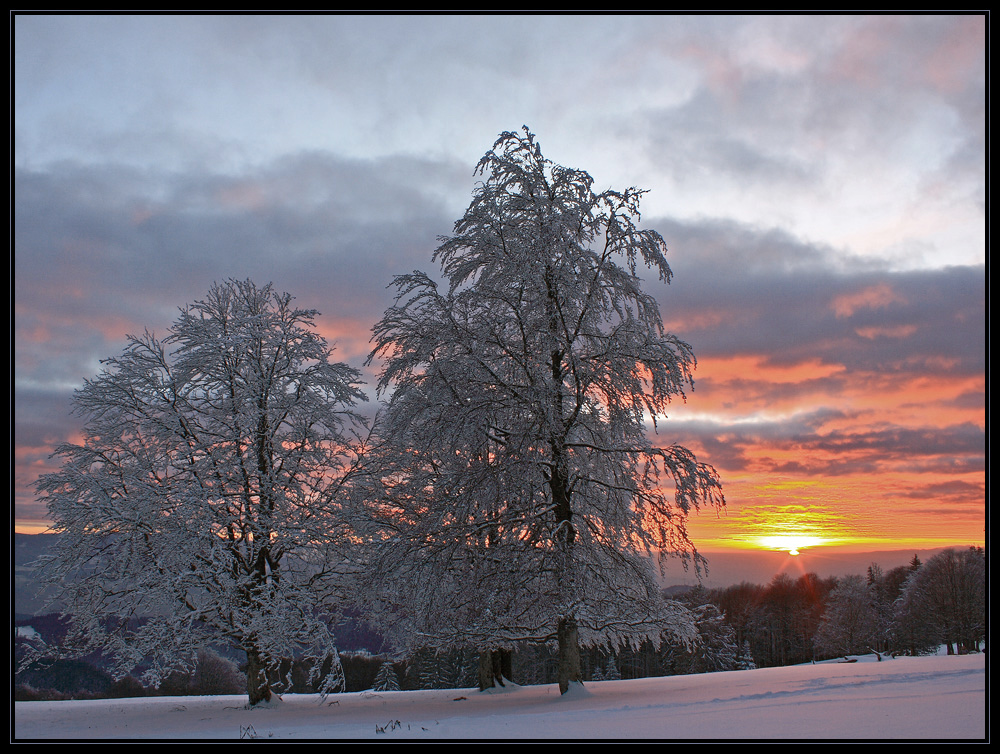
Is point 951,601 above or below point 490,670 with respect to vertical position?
below

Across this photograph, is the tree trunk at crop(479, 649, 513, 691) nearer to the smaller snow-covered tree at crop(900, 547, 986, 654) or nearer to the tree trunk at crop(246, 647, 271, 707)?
the tree trunk at crop(246, 647, 271, 707)

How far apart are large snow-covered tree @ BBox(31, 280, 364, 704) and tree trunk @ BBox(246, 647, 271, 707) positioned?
0.04 meters

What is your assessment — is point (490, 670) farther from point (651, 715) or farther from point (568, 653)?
point (651, 715)

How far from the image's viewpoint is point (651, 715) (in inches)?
356

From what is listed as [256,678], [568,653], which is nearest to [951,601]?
[568,653]

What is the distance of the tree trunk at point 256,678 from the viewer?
1617 cm

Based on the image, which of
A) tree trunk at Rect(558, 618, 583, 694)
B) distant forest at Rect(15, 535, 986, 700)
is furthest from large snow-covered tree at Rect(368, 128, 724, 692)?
distant forest at Rect(15, 535, 986, 700)

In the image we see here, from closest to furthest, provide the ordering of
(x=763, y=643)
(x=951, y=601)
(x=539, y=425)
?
(x=539, y=425) < (x=951, y=601) < (x=763, y=643)

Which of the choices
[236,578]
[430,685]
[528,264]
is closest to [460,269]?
[528,264]

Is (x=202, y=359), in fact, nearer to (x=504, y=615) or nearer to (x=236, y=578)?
(x=236, y=578)

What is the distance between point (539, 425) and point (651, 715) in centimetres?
586

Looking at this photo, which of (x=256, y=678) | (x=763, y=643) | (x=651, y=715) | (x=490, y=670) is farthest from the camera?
(x=763, y=643)

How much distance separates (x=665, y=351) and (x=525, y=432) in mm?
3429
